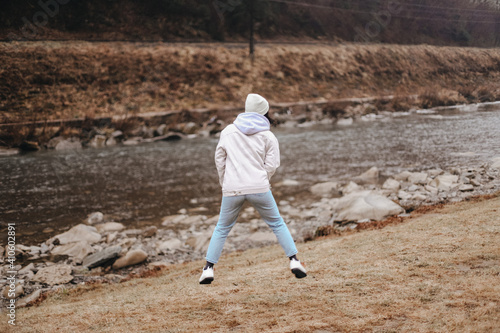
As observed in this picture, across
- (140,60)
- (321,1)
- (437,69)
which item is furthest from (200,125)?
(321,1)

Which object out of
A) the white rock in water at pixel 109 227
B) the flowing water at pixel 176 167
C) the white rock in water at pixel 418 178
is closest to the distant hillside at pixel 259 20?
the flowing water at pixel 176 167

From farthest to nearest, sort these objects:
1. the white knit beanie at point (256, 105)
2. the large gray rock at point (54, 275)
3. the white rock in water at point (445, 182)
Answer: the white rock in water at point (445, 182)
the large gray rock at point (54, 275)
the white knit beanie at point (256, 105)

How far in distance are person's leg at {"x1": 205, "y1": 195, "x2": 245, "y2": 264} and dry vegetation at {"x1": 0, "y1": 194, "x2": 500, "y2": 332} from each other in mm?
453

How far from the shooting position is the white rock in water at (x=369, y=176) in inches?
484

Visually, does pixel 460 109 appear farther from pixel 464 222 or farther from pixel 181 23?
pixel 181 23

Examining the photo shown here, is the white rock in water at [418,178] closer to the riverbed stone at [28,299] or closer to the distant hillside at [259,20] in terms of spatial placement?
the riverbed stone at [28,299]

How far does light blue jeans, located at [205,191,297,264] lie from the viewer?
382 cm

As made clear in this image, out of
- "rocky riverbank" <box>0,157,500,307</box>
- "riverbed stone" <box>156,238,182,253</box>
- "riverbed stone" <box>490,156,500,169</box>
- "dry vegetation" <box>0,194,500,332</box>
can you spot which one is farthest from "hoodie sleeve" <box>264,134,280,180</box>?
"riverbed stone" <box>490,156,500,169</box>

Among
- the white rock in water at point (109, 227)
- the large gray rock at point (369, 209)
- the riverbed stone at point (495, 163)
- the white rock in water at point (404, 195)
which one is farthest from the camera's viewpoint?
the riverbed stone at point (495, 163)

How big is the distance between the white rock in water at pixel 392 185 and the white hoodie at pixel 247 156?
765cm

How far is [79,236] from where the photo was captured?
8.66 m

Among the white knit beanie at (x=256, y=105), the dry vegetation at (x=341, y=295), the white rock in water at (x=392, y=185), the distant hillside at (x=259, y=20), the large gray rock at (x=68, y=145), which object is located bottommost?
the large gray rock at (x=68, y=145)

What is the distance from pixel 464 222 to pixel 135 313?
4440mm

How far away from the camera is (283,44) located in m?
36.7
